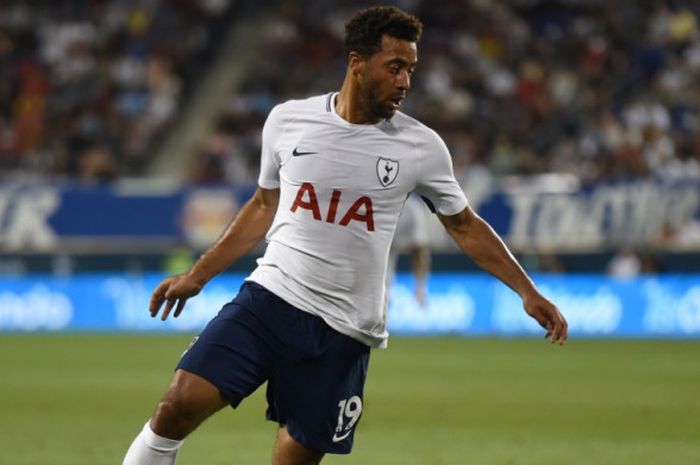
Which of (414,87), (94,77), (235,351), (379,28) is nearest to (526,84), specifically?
(414,87)

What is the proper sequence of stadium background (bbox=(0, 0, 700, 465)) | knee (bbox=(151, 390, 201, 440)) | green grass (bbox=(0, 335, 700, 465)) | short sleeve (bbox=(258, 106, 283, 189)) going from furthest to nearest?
stadium background (bbox=(0, 0, 700, 465)), green grass (bbox=(0, 335, 700, 465)), short sleeve (bbox=(258, 106, 283, 189)), knee (bbox=(151, 390, 201, 440))

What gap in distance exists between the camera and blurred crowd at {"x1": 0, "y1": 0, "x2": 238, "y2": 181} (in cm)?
2441

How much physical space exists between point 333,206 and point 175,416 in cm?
104

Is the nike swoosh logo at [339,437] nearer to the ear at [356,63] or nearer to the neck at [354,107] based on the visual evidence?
the neck at [354,107]

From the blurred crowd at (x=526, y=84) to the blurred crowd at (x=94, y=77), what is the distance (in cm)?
119

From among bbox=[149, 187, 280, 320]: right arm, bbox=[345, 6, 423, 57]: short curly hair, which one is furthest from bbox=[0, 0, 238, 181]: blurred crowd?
bbox=[345, 6, 423, 57]: short curly hair

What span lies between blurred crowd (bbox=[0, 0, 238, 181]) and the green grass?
6.93 meters

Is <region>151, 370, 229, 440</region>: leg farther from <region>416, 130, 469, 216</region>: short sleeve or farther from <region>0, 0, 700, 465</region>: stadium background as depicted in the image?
<region>0, 0, 700, 465</region>: stadium background

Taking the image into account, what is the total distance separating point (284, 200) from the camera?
5.69 m

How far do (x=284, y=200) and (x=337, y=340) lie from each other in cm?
62

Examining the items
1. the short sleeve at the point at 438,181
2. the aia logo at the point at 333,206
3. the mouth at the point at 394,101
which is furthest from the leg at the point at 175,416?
the mouth at the point at 394,101

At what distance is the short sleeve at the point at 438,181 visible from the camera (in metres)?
5.64

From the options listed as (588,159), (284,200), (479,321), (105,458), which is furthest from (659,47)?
(284,200)

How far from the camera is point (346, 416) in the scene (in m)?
5.64
